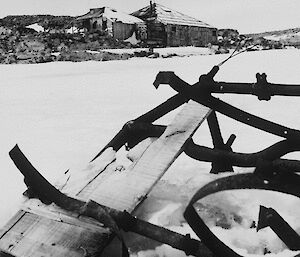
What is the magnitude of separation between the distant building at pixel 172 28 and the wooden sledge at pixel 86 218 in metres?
31.4

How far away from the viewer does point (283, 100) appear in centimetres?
603

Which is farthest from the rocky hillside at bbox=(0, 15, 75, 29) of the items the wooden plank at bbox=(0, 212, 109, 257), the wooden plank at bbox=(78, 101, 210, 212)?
the wooden plank at bbox=(0, 212, 109, 257)

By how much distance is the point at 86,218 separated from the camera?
1894 millimetres

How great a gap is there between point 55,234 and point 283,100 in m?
5.14

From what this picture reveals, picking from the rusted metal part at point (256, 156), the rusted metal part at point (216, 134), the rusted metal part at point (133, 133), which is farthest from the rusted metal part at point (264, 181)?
the rusted metal part at point (133, 133)

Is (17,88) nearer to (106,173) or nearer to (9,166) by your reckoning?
(9,166)

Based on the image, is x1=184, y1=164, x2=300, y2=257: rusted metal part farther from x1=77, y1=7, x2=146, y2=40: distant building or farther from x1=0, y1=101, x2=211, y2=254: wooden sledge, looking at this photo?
x1=77, y1=7, x2=146, y2=40: distant building

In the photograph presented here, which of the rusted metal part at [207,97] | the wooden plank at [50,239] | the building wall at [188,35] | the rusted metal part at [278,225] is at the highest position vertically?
the building wall at [188,35]

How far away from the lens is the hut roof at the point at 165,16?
33719 mm

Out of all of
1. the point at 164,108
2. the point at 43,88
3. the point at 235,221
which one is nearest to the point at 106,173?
the point at 164,108

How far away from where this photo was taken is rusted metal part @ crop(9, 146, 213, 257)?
1.55m

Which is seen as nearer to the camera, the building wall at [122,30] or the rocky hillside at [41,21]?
the building wall at [122,30]

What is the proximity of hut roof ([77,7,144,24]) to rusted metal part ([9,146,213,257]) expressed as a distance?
31.6 metres

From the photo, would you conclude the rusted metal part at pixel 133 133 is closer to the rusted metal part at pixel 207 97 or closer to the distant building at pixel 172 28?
the rusted metal part at pixel 207 97
